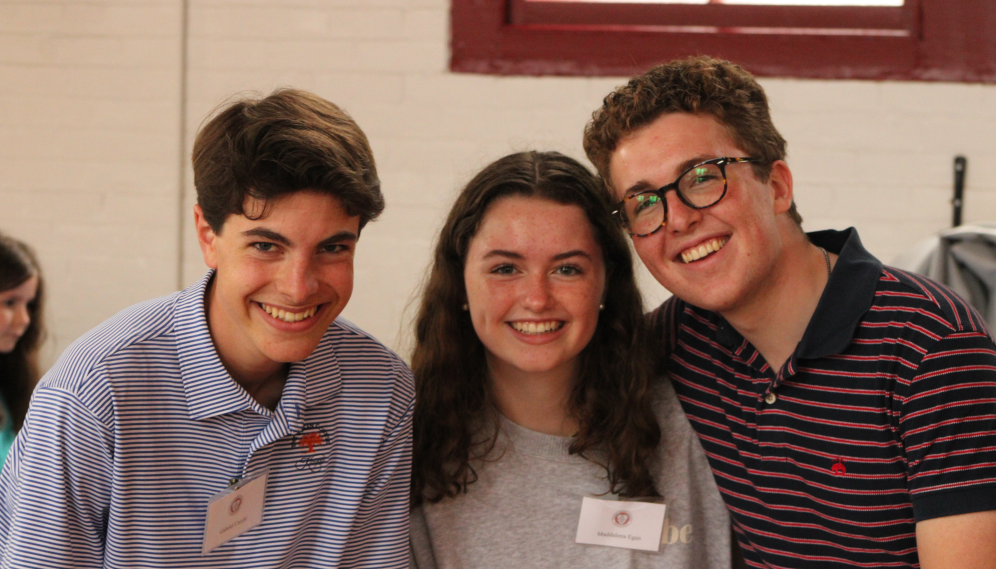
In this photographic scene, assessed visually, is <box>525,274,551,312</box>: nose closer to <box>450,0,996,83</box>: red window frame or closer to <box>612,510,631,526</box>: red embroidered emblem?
<box>612,510,631,526</box>: red embroidered emblem

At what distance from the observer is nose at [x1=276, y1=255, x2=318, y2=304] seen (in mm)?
1440

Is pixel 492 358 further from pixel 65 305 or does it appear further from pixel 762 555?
pixel 65 305

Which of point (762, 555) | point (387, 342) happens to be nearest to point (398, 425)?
point (762, 555)

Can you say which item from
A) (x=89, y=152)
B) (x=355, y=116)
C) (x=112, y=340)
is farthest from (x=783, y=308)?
(x=89, y=152)

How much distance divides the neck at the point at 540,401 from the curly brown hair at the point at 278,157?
603 millimetres

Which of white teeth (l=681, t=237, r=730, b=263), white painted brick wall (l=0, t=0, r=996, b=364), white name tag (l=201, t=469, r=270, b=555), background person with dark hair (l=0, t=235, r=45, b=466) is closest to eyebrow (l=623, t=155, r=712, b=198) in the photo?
white teeth (l=681, t=237, r=730, b=263)

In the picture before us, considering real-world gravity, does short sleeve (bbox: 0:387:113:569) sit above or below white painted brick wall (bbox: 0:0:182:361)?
below

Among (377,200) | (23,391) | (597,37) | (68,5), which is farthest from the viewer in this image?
(68,5)

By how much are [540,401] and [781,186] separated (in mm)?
707

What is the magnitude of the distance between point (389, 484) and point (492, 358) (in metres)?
0.40

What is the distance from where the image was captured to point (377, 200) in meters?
1.56

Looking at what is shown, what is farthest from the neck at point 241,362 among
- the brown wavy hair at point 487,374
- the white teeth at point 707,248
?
the white teeth at point 707,248

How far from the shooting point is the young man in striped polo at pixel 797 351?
147cm

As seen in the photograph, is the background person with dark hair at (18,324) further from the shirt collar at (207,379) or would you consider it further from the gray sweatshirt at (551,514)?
the gray sweatshirt at (551,514)
